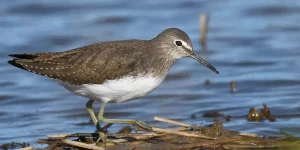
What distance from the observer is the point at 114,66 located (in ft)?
33.6

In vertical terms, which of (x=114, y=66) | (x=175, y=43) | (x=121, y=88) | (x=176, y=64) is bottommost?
(x=121, y=88)

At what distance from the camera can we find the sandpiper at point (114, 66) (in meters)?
10.1

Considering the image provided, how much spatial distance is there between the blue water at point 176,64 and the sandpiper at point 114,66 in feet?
4.45

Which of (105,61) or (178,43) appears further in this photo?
(178,43)

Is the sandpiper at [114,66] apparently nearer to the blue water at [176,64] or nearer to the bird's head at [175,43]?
the bird's head at [175,43]

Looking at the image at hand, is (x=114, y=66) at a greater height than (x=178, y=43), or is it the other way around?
(x=178, y=43)

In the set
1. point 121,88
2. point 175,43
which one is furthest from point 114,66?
point 175,43

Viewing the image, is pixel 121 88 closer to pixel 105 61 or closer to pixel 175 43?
pixel 105 61

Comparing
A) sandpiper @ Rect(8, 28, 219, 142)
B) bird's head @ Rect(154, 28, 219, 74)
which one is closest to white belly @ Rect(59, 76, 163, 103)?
sandpiper @ Rect(8, 28, 219, 142)

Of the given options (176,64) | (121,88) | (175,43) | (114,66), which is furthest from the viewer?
(176,64)

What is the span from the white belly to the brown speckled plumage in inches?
3.1

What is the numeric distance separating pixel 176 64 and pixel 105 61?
5.96m

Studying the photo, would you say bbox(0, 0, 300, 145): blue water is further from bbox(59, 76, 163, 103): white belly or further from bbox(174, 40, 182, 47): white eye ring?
bbox(174, 40, 182, 47): white eye ring

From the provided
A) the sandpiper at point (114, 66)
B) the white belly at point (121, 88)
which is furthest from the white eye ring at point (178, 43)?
the white belly at point (121, 88)
